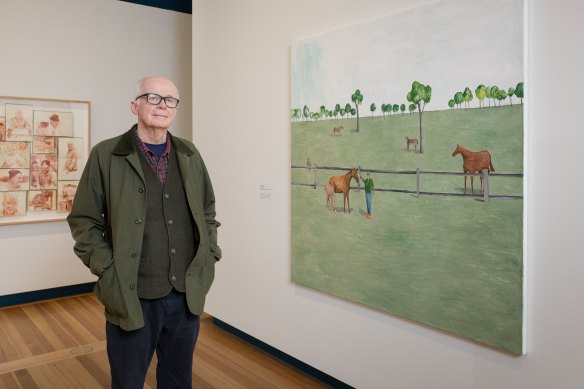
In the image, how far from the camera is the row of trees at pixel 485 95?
6.53 ft

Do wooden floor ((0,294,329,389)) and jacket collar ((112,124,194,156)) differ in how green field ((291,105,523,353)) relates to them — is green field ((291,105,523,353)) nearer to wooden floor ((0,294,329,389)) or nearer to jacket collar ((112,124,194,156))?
wooden floor ((0,294,329,389))

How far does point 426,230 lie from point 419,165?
0.32 metres

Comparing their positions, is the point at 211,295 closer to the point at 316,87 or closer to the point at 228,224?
the point at 228,224

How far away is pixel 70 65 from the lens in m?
4.94

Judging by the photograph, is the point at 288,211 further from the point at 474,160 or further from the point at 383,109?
the point at 474,160

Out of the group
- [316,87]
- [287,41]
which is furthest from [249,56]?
[316,87]

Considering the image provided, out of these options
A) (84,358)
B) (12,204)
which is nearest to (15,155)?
(12,204)

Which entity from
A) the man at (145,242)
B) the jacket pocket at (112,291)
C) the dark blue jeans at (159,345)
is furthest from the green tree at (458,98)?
the jacket pocket at (112,291)

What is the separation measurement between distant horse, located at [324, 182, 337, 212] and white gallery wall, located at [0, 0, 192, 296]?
3.21 meters

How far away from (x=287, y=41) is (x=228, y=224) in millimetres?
1509

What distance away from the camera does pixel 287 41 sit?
326cm

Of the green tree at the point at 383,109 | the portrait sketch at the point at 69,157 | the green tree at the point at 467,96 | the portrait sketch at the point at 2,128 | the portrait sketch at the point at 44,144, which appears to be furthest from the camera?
the portrait sketch at the point at 69,157

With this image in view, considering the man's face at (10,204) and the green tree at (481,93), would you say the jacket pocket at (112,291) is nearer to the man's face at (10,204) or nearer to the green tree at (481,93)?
the green tree at (481,93)

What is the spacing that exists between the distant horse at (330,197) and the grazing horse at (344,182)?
0.03 m
